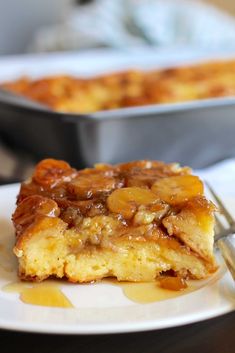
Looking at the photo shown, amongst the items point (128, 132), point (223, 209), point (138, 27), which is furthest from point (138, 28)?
point (223, 209)

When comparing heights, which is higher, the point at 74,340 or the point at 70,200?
the point at 70,200

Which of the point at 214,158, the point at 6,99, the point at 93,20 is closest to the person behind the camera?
the point at 6,99

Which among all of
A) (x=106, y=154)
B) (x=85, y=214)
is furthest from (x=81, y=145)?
(x=85, y=214)

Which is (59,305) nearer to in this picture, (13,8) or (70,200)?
(70,200)

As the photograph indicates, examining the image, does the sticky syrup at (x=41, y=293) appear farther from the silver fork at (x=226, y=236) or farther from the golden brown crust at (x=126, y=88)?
the golden brown crust at (x=126, y=88)

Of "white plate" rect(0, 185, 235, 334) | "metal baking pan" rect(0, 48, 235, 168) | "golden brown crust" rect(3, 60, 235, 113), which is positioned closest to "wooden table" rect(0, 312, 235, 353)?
"white plate" rect(0, 185, 235, 334)

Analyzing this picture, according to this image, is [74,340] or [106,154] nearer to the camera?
[74,340]

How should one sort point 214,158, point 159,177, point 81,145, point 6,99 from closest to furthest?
point 159,177 → point 81,145 → point 6,99 → point 214,158

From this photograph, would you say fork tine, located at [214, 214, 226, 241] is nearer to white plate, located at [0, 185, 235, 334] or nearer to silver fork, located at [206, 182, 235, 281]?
silver fork, located at [206, 182, 235, 281]
